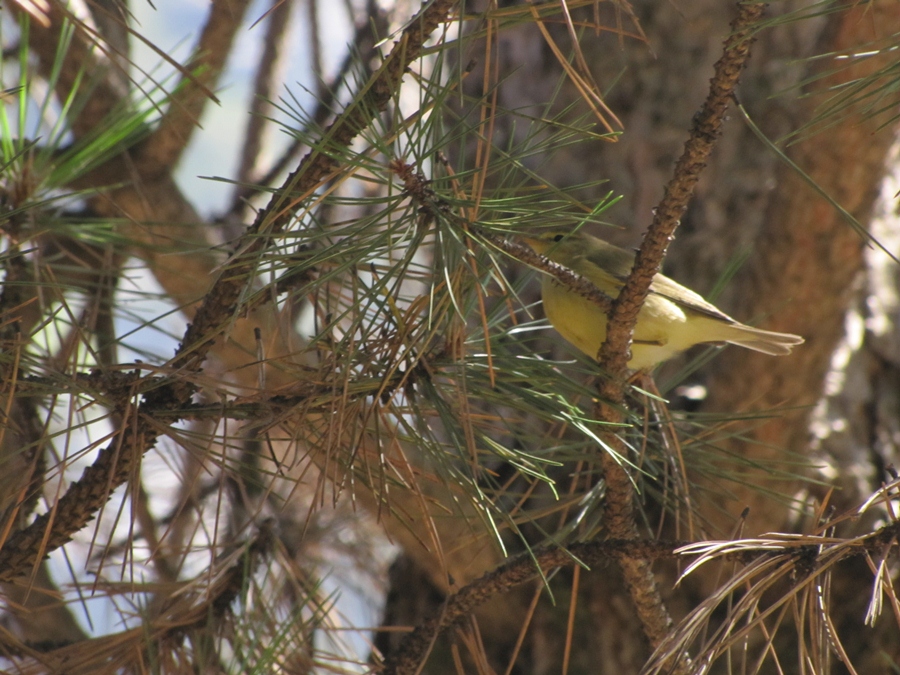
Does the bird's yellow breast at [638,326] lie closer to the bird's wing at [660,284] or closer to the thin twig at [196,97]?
the bird's wing at [660,284]

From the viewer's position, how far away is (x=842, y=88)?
112 cm

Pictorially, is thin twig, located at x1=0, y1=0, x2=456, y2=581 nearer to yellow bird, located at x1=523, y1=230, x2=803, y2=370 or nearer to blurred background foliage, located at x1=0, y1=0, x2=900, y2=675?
blurred background foliage, located at x1=0, y1=0, x2=900, y2=675

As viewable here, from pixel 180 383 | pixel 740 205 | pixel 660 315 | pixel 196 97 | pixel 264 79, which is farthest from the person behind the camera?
pixel 264 79

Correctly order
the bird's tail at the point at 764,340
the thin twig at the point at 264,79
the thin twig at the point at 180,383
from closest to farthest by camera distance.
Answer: the thin twig at the point at 180,383 → the bird's tail at the point at 764,340 → the thin twig at the point at 264,79

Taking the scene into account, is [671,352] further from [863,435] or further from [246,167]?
[246,167]

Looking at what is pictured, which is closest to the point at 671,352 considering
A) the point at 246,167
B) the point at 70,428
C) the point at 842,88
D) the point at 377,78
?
the point at 842,88

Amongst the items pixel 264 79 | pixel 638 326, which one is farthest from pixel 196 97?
pixel 264 79

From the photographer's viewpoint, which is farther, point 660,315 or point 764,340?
point 764,340

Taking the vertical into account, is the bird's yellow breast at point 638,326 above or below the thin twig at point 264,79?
below

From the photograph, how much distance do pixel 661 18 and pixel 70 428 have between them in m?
2.51

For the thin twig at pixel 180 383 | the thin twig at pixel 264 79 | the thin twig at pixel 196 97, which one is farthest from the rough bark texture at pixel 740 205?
the thin twig at pixel 180 383

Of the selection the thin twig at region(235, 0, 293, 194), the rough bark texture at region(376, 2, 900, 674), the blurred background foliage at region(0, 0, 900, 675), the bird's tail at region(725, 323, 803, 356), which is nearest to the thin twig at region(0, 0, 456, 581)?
the blurred background foliage at region(0, 0, 900, 675)

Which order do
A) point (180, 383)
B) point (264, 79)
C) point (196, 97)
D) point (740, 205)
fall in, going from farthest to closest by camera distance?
point (264, 79), point (740, 205), point (196, 97), point (180, 383)

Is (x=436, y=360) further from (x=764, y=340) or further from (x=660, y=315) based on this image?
(x=764, y=340)
